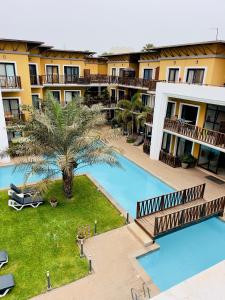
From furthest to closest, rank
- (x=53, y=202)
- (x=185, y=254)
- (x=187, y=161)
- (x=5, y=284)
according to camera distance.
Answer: (x=187, y=161) → (x=53, y=202) → (x=185, y=254) → (x=5, y=284)

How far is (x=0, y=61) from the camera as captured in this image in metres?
20.4

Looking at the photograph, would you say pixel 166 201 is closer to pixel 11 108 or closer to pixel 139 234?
pixel 139 234

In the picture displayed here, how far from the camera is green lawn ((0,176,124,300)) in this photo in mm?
8859

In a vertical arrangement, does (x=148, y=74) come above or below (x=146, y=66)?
below

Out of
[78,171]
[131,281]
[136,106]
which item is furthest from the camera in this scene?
[136,106]

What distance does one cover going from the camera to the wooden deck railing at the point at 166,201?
12.1m

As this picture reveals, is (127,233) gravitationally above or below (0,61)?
below

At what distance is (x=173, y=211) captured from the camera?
41.1ft

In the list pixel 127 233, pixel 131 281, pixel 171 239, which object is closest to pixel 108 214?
pixel 127 233

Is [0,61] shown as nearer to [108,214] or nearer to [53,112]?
[53,112]

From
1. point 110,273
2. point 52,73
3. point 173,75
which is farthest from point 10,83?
point 110,273

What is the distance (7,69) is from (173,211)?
18.8 metres

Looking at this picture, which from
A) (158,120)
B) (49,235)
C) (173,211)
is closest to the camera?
(49,235)

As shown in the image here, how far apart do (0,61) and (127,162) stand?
47.4 ft
